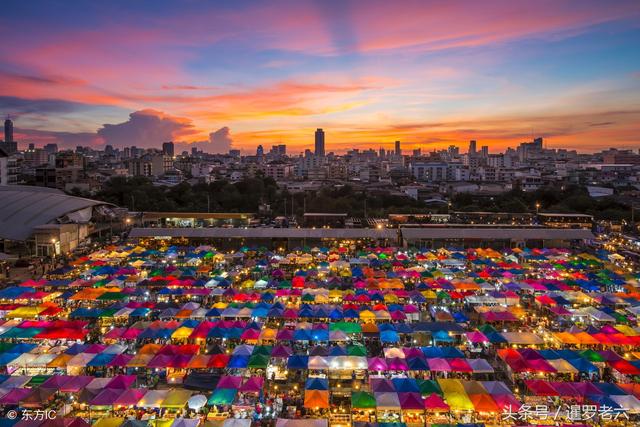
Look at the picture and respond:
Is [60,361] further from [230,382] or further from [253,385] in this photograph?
[253,385]

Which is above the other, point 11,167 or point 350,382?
point 11,167

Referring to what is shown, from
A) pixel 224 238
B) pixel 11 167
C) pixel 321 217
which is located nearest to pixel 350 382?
pixel 224 238

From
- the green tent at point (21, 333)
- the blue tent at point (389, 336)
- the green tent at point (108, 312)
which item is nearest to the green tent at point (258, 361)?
the blue tent at point (389, 336)

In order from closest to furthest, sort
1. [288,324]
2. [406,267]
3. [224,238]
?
[288,324] < [406,267] < [224,238]

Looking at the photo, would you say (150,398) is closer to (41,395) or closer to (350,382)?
(41,395)

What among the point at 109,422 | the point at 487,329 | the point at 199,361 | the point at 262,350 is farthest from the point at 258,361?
the point at 487,329
